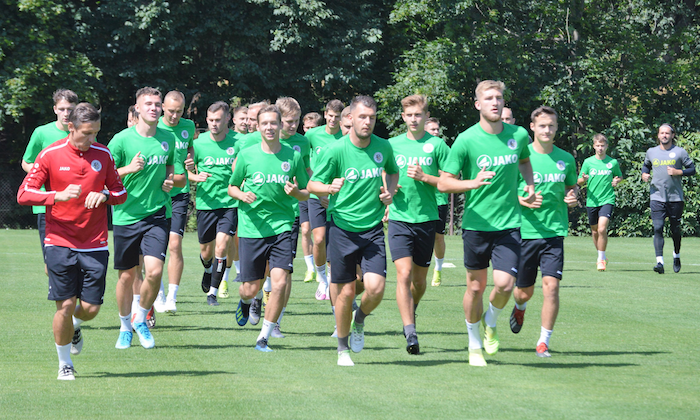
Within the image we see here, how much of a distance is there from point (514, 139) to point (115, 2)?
23940 millimetres

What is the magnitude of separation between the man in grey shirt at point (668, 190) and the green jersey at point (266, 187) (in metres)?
9.97

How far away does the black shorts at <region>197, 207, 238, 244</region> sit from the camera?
11.8 m

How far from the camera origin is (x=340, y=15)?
103 ft

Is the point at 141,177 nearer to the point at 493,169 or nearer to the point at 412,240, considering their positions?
the point at 412,240

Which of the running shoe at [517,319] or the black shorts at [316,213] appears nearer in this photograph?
the running shoe at [517,319]

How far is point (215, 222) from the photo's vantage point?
39.2 feet

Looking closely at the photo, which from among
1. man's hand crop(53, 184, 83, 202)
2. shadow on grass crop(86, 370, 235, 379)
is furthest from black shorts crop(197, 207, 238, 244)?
man's hand crop(53, 184, 83, 202)

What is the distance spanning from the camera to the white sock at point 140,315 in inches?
355

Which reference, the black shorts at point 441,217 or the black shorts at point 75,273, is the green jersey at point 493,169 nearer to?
the black shorts at point 75,273

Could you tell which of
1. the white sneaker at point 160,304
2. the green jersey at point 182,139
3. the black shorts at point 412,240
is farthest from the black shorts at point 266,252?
the white sneaker at point 160,304

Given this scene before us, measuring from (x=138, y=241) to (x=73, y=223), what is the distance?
1746 millimetres

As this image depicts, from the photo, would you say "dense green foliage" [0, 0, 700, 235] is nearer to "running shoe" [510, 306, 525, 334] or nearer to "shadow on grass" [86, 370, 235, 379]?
"running shoe" [510, 306, 525, 334]

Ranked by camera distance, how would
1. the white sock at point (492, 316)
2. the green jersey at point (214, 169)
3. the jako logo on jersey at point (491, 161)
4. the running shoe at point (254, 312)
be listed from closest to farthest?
the jako logo on jersey at point (491, 161)
the white sock at point (492, 316)
the running shoe at point (254, 312)
the green jersey at point (214, 169)

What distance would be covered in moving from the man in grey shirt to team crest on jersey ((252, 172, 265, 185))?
10187mm
